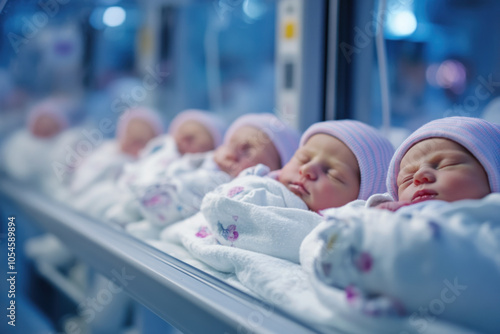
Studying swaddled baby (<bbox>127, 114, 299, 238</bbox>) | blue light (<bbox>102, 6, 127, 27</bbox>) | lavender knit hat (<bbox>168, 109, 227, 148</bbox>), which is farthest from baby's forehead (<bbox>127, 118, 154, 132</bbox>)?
blue light (<bbox>102, 6, 127, 27</bbox>)

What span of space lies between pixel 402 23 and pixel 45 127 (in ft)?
6.04

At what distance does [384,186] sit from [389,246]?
0.47m

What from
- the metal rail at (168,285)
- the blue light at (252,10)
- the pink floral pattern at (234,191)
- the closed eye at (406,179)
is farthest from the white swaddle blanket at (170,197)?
the blue light at (252,10)

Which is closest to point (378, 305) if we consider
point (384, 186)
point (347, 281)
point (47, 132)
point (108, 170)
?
point (347, 281)

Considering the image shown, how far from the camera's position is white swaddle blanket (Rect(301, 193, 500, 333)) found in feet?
2.03

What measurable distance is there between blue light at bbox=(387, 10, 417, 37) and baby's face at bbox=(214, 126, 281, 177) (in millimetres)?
829

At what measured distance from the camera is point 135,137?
79.5 inches

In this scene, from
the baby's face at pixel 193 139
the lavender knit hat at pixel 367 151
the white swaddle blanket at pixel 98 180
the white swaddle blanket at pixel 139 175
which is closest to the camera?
the lavender knit hat at pixel 367 151

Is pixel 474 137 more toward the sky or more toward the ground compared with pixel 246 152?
more toward the sky

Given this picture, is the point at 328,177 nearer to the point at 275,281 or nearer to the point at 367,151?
the point at 367,151

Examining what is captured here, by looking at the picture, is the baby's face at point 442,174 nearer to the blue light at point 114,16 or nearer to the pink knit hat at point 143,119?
the pink knit hat at point 143,119

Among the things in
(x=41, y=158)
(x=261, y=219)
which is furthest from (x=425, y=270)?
(x=41, y=158)

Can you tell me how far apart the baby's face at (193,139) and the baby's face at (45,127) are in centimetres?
102

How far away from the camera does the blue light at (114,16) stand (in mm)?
2881
